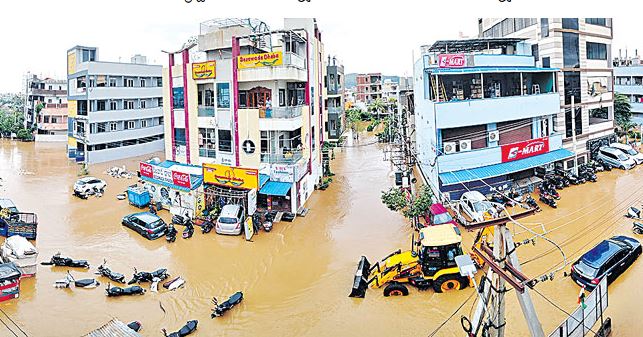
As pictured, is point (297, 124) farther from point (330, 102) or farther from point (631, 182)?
point (631, 182)

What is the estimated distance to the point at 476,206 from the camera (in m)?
6.49

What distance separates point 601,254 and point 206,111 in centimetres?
563

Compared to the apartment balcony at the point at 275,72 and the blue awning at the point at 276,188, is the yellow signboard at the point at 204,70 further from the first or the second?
the blue awning at the point at 276,188

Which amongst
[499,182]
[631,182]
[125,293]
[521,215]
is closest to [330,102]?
[499,182]

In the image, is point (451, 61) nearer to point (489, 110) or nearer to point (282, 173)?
point (489, 110)

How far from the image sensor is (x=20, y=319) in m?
3.96

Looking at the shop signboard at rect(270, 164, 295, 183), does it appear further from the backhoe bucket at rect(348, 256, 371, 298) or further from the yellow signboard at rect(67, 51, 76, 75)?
the yellow signboard at rect(67, 51, 76, 75)

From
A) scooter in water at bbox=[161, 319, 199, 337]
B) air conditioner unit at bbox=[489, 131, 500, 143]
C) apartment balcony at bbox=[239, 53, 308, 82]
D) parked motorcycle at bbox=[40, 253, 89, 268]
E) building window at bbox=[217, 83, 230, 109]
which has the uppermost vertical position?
apartment balcony at bbox=[239, 53, 308, 82]

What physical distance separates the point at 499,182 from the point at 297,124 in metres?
3.23

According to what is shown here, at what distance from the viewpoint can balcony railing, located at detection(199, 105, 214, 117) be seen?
7.49m

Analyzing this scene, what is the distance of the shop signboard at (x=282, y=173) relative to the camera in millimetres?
6953

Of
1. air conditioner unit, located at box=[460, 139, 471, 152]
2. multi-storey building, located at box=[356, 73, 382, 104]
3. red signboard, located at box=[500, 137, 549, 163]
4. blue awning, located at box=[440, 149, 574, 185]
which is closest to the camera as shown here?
blue awning, located at box=[440, 149, 574, 185]

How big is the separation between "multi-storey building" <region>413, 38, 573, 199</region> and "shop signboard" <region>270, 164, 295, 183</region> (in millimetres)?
2112

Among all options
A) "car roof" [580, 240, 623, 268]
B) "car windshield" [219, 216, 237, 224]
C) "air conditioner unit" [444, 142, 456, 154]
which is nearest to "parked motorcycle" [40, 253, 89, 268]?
"car windshield" [219, 216, 237, 224]
